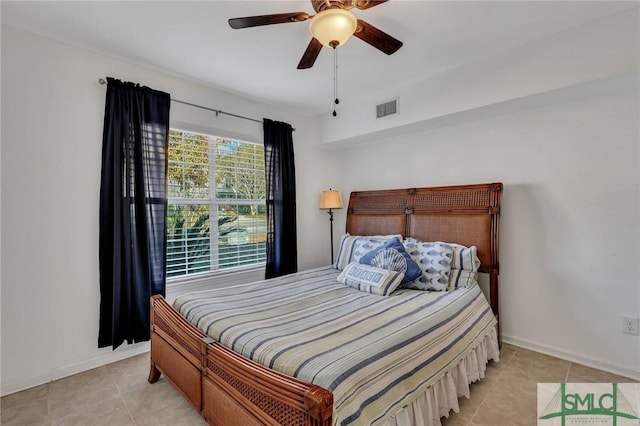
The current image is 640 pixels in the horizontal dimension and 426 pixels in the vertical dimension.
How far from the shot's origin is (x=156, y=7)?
198cm

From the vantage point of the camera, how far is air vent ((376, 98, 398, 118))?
3271 millimetres

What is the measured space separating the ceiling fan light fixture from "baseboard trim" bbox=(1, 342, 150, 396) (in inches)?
119

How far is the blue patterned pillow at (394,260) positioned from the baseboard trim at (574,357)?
1.23m

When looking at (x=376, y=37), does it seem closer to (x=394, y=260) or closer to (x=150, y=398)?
(x=394, y=260)

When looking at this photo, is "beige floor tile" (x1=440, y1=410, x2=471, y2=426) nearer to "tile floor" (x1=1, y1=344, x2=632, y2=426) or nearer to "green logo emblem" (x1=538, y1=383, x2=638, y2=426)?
"tile floor" (x1=1, y1=344, x2=632, y2=426)

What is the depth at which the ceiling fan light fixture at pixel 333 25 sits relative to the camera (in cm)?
161

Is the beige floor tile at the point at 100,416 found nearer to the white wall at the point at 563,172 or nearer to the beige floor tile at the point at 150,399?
the beige floor tile at the point at 150,399

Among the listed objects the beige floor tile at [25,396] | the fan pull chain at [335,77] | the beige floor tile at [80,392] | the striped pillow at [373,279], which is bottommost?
the beige floor tile at [80,392]

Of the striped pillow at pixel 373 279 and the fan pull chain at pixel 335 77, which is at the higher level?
the fan pull chain at pixel 335 77

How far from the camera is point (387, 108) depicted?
3346 mm

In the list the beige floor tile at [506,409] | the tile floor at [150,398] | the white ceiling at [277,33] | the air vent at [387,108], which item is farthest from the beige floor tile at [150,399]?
the air vent at [387,108]

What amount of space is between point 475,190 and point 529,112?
839 millimetres

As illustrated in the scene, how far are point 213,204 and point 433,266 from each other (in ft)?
7.78

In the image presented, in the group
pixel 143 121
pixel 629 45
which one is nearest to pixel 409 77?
pixel 629 45
